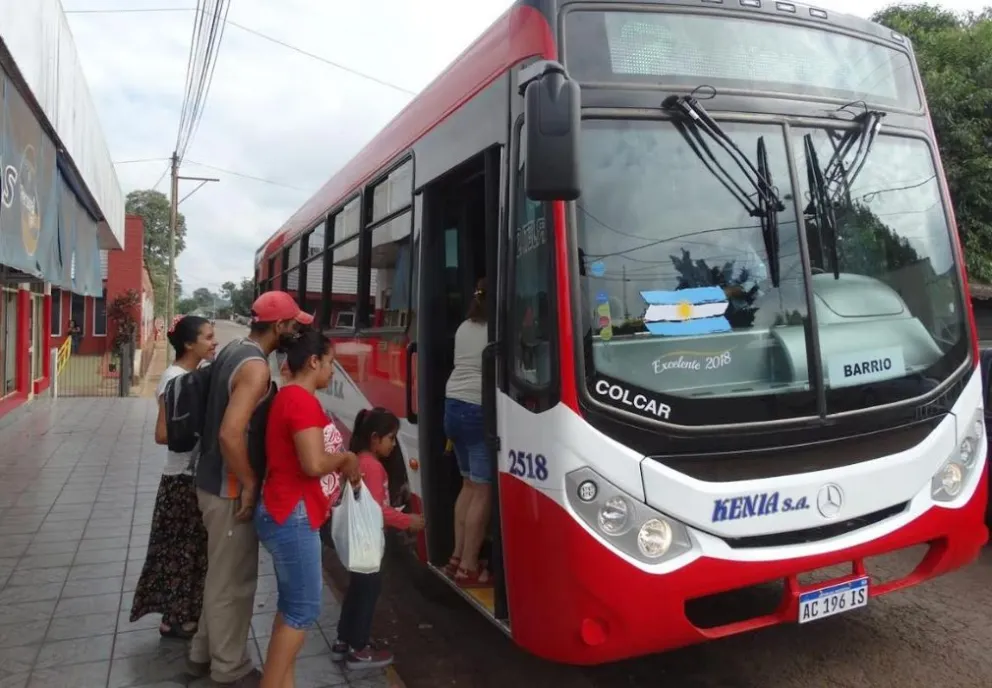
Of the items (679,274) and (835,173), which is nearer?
(679,274)

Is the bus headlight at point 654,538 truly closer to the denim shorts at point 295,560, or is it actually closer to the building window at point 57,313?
the denim shorts at point 295,560

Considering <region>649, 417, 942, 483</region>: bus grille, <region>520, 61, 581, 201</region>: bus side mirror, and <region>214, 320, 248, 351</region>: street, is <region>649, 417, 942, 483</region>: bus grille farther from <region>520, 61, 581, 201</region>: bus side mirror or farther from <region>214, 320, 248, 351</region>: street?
<region>214, 320, 248, 351</region>: street

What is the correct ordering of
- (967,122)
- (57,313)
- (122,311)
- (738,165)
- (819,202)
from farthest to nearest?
1. (122,311)
2. (57,313)
3. (967,122)
4. (819,202)
5. (738,165)

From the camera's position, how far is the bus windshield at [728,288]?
298cm

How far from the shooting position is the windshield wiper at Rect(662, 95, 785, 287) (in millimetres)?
3104

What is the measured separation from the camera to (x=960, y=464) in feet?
11.2

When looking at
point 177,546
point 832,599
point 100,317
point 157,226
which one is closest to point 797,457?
point 832,599

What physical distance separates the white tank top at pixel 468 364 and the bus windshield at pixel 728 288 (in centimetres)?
116

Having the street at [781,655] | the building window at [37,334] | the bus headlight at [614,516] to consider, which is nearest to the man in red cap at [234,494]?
the street at [781,655]

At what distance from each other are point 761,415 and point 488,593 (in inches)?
61.0

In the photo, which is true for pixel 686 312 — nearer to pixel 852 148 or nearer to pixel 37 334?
pixel 852 148

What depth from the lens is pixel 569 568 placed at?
9.34 ft

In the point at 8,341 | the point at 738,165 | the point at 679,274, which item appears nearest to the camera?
the point at 679,274

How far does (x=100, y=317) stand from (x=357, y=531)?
99.3 feet
